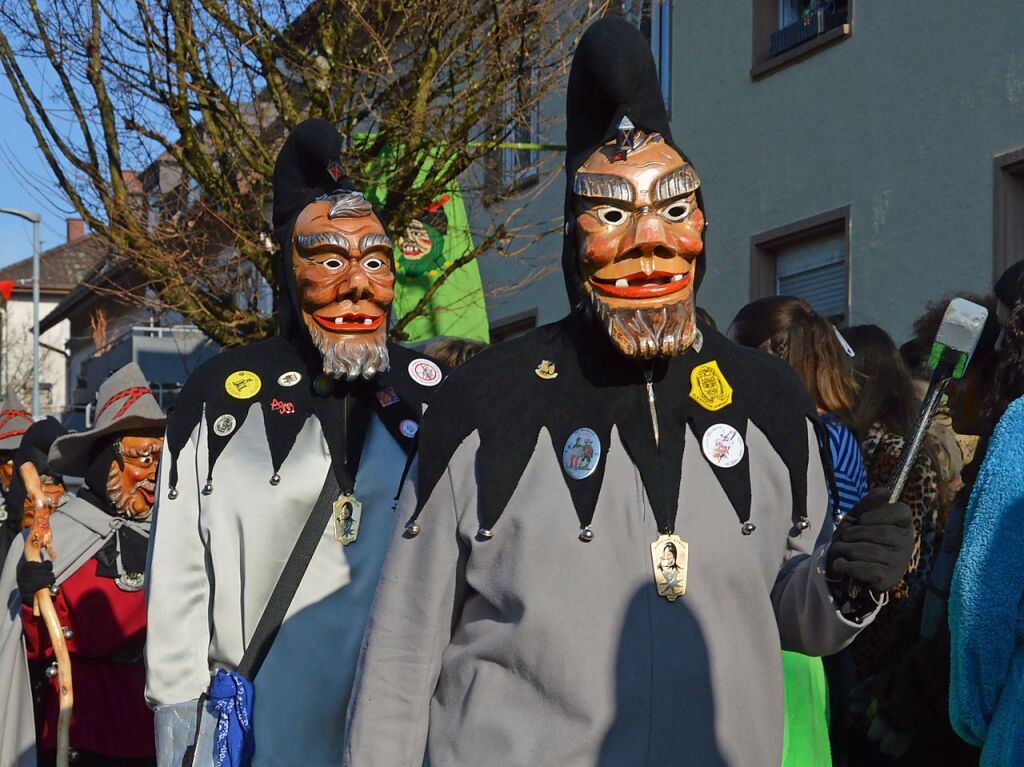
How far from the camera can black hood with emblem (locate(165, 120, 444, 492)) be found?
4.87 meters

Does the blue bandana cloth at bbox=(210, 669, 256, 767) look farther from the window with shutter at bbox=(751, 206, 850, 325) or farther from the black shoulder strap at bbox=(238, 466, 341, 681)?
the window with shutter at bbox=(751, 206, 850, 325)

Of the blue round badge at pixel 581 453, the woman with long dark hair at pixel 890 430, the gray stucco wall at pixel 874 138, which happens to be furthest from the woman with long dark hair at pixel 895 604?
the gray stucco wall at pixel 874 138

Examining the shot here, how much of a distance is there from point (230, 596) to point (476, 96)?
6.97 m

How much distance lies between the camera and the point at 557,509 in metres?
3.30

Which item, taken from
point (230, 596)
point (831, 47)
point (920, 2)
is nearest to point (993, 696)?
point (230, 596)

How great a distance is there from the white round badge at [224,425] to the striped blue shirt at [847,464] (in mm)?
1769

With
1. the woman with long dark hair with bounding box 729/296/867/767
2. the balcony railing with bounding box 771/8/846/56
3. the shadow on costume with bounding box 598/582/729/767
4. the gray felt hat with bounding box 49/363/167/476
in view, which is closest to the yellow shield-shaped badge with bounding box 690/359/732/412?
the shadow on costume with bounding box 598/582/729/767

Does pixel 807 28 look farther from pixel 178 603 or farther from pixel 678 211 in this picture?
pixel 678 211

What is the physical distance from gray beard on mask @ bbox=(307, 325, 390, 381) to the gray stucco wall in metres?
5.77

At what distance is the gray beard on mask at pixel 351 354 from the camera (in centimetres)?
490

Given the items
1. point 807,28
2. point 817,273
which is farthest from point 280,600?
point 807,28

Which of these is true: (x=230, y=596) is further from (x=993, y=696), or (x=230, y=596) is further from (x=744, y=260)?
(x=744, y=260)

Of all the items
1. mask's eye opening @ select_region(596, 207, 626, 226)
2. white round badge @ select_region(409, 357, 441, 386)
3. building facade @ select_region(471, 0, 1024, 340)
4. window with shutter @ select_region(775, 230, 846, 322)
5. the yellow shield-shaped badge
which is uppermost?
building facade @ select_region(471, 0, 1024, 340)

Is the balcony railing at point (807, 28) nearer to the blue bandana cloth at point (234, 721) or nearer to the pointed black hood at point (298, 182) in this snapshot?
the pointed black hood at point (298, 182)
